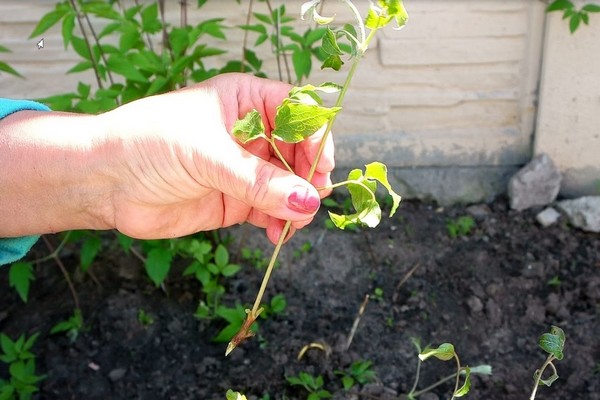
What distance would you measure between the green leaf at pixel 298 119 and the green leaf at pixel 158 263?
1180 mm

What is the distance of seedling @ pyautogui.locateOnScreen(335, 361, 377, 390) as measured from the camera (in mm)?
2262

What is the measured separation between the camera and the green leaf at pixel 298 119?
47.8 inches

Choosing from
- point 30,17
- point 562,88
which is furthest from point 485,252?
point 30,17

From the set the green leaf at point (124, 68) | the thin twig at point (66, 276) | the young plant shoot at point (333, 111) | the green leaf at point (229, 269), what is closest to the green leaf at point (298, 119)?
the young plant shoot at point (333, 111)

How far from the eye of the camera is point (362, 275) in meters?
2.68

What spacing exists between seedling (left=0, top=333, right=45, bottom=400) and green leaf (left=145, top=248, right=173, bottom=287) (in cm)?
36

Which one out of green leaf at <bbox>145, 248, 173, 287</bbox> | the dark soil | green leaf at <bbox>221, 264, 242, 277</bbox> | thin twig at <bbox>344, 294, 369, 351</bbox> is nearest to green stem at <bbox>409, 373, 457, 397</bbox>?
the dark soil

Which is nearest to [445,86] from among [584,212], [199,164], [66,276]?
[584,212]

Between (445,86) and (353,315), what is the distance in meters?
0.96

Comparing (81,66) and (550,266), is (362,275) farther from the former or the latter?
(81,66)

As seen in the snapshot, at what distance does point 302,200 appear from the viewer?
1350mm

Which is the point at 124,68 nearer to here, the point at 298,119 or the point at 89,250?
the point at 89,250

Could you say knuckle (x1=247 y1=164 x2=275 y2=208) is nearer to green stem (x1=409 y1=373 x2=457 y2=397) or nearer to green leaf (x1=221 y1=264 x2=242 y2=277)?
green stem (x1=409 y1=373 x2=457 y2=397)

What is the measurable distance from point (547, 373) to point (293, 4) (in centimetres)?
148
